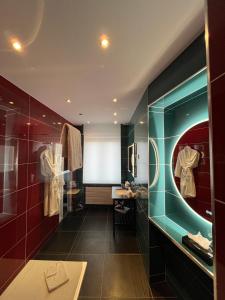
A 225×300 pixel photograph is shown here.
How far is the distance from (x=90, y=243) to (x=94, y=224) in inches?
30.7

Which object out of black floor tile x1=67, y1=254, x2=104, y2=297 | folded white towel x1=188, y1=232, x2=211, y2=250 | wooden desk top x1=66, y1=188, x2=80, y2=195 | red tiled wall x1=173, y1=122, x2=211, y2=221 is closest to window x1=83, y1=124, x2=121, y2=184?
wooden desk top x1=66, y1=188, x2=80, y2=195

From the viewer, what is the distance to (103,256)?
247 cm

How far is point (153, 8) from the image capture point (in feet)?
3.15

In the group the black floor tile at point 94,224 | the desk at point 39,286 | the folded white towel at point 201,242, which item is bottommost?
the black floor tile at point 94,224

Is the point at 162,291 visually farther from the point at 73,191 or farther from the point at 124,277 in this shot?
the point at 73,191

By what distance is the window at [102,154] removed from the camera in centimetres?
473

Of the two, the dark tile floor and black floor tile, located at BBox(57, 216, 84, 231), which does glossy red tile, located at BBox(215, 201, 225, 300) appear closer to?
the dark tile floor

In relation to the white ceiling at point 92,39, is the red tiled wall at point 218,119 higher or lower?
lower

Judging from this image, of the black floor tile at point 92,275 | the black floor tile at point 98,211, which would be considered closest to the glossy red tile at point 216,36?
the black floor tile at point 92,275

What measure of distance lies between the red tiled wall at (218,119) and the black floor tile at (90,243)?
2335mm

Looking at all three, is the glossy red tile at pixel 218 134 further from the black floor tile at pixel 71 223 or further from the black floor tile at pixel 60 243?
the black floor tile at pixel 71 223

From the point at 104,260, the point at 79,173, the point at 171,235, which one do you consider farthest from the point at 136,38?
the point at 79,173

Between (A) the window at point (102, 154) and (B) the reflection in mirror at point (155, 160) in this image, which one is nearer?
(B) the reflection in mirror at point (155, 160)

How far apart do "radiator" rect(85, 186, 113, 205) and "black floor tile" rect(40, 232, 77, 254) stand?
1.47 m
